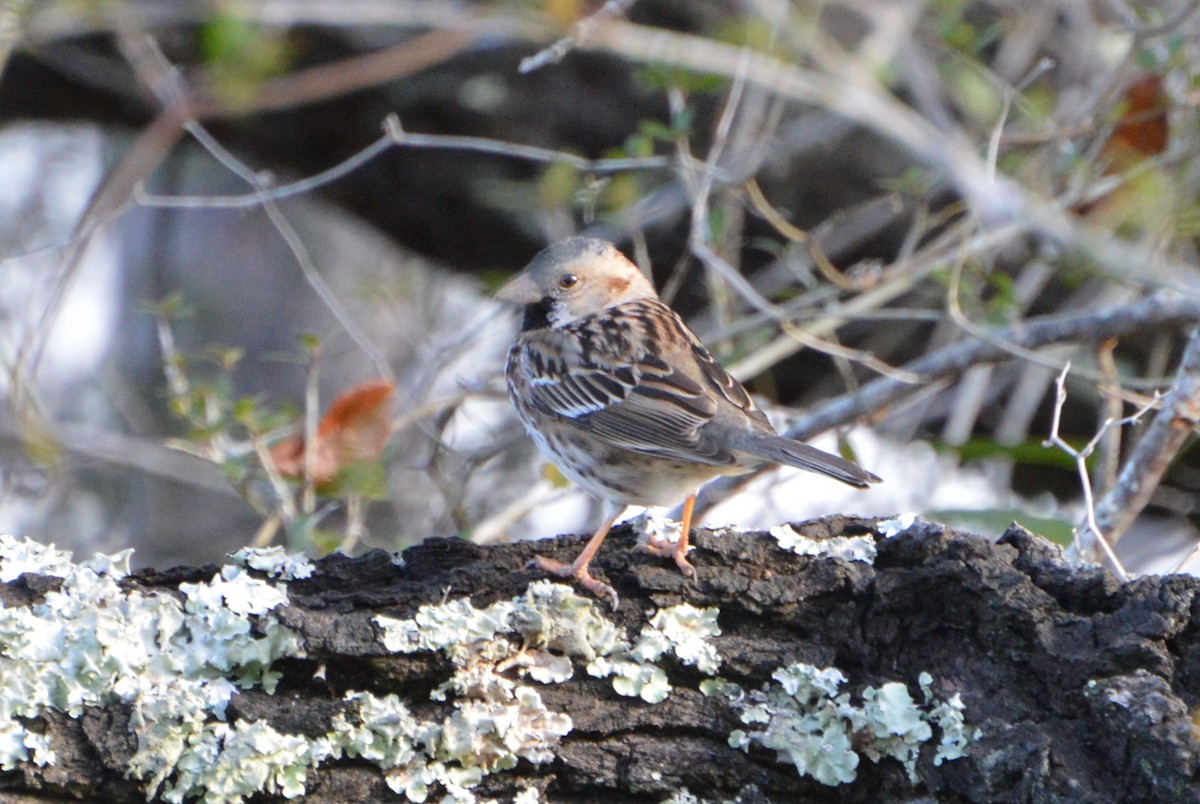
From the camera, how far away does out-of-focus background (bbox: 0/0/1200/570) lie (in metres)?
4.80

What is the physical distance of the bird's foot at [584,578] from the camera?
271cm

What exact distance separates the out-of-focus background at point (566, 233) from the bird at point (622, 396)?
34 cm

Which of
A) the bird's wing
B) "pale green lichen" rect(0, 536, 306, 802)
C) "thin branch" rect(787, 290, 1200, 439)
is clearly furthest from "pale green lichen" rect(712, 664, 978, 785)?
"thin branch" rect(787, 290, 1200, 439)

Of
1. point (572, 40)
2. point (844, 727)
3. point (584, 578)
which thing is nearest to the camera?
point (844, 727)

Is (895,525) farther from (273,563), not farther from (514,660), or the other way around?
(273,563)

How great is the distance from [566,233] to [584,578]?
4067 millimetres

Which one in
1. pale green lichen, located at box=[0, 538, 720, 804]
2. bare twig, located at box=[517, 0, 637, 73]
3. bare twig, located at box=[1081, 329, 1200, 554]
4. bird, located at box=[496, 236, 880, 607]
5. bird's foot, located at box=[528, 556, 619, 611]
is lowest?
pale green lichen, located at box=[0, 538, 720, 804]

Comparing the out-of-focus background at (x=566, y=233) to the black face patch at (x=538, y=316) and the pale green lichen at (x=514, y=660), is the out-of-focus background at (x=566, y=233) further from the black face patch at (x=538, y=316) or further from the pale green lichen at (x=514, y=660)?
the pale green lichen at (x=514, y=660)

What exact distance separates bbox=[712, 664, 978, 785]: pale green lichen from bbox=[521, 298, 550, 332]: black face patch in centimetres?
243

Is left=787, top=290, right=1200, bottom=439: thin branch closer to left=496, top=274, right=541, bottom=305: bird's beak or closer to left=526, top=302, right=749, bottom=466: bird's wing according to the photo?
left=526, top=302, right=749, bottom=466: bird's wing

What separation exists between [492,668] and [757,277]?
4.64 metres

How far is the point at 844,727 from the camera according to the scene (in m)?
2.46

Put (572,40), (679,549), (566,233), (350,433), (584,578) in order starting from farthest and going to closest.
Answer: (566,233)
(350,433)
(572,40)
(679,549)
(584,578)

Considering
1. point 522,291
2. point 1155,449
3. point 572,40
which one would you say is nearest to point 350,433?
point 522,291
